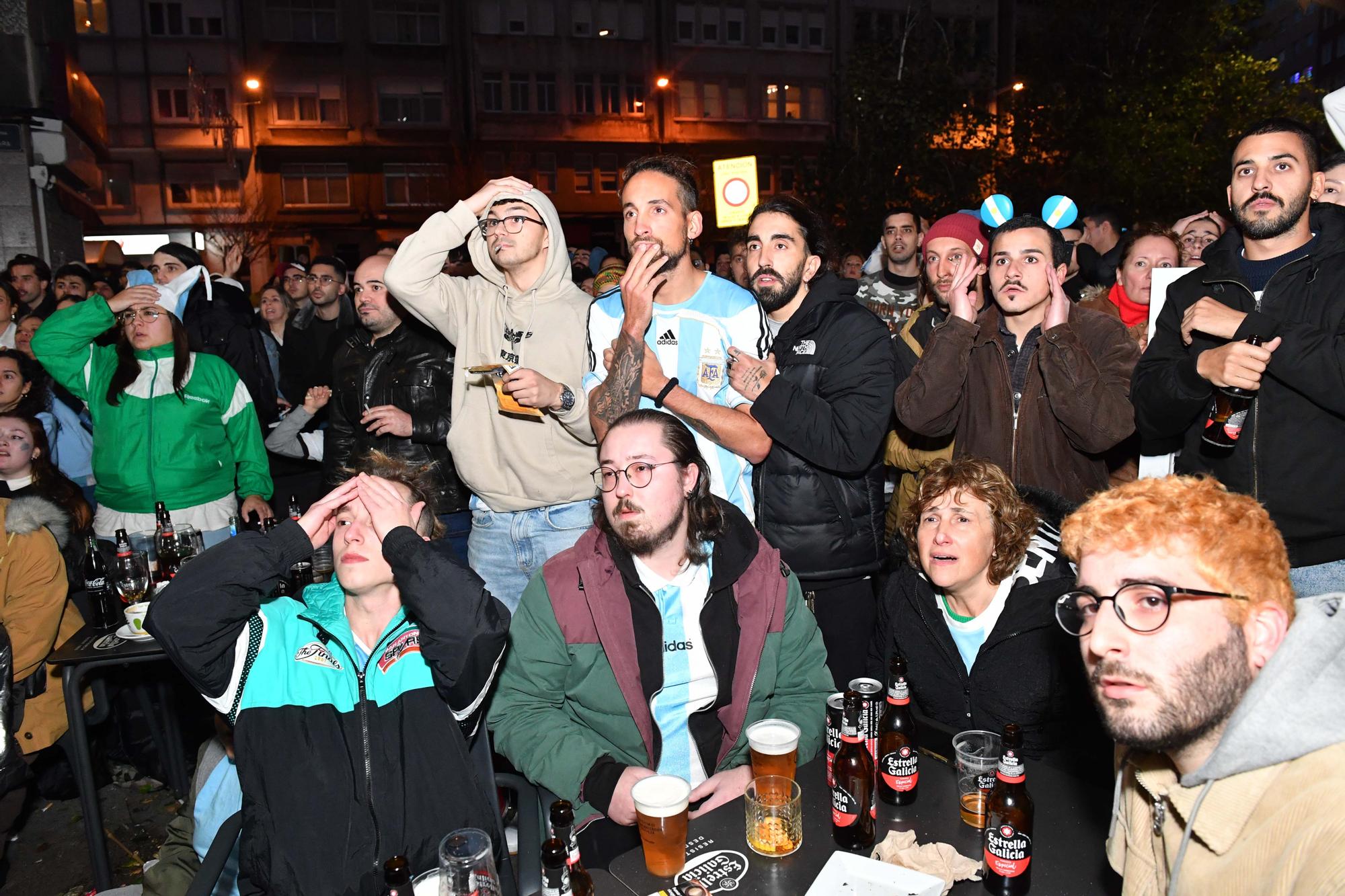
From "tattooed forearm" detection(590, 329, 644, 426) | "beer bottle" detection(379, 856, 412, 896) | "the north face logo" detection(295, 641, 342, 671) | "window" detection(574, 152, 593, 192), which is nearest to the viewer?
"beer bottle" detection(379, 856, 412, 896)

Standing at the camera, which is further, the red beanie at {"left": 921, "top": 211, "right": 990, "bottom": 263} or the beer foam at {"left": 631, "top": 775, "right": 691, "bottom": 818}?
the red beanie at {"left": 921, "top": 211, "right": 990, "bottom": 263}

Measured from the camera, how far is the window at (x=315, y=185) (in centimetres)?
3412

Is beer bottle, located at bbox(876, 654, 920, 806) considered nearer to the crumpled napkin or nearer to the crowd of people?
the crumpled napkin

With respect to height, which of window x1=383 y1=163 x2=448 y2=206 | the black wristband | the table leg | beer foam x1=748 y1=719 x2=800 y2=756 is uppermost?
window x1=383 y1=163 x2=448 y2=206

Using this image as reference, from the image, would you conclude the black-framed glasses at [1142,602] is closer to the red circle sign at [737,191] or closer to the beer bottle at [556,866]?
the beer bottle at [556,866]

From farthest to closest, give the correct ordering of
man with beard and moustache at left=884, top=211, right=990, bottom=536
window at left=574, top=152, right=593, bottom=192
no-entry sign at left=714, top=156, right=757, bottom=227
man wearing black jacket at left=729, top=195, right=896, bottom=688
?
window at left=574, top=152, right=593, bottom=192
no-entry sign at left=714, top=156, right=757, bottom=227
man with beard and moustache at left=884, top=211, right=990, bottom=536
man wearing black jacket at left=729, top=195, right=896, bottom=688

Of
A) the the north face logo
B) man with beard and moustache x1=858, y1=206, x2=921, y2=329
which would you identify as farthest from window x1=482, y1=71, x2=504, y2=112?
the the north face logo

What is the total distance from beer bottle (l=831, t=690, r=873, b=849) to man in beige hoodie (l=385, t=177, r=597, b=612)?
1813mm

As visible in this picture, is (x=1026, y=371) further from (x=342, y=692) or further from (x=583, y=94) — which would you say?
(x=583, y=94)

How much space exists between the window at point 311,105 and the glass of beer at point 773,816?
36.7 m

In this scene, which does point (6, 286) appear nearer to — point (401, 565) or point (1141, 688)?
point (401, 565)

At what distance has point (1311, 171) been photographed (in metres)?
3.50

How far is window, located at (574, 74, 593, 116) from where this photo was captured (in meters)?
34.7

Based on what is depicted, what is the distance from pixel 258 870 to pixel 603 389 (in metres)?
1.93
